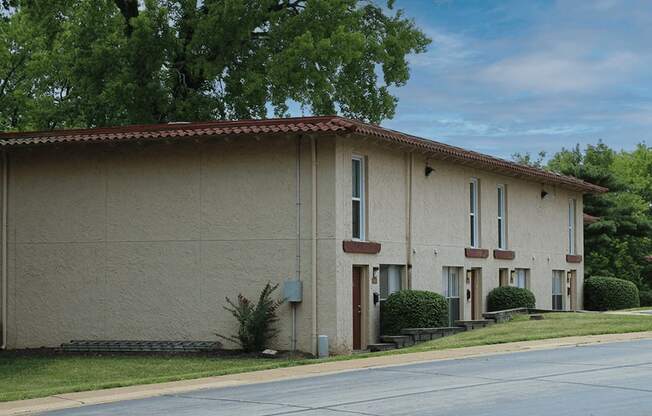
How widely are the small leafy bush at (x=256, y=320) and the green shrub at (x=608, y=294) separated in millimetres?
20862

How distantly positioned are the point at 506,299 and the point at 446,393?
1893 centimetres

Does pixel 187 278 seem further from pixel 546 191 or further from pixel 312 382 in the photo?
pixel 546 191

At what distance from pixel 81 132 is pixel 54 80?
819 inches

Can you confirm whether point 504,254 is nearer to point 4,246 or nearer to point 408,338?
point 408,338

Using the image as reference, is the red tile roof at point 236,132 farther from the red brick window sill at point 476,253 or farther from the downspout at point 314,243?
Result: the red brick window sill at point 476,253

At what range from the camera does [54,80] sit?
150ft

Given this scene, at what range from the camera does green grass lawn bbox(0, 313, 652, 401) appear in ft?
64.3

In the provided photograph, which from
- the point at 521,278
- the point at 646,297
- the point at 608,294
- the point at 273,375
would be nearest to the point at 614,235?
the point at 646,297

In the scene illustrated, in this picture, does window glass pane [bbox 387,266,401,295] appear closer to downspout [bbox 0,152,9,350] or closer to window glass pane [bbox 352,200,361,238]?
window glass pane [bbox 352,200,361,238]

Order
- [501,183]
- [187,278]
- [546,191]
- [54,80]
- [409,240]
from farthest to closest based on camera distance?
[54,80]
[546,191]
[501,183]
[409,240]
[187,278]

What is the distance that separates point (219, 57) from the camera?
37.5 metres

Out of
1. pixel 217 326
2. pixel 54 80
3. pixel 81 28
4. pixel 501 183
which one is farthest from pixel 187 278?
pixel 54 80

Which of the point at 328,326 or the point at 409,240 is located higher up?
the point at 409,240

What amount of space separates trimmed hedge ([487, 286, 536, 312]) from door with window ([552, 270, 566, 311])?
20.8ft
